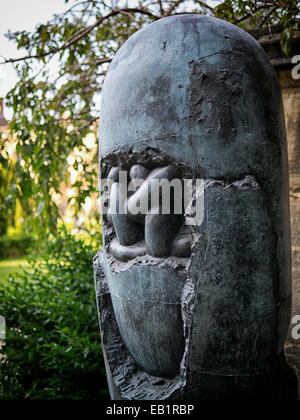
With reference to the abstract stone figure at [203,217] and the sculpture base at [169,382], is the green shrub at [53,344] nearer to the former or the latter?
the sculpture base at [169,382]

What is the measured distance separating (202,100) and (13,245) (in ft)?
44.1

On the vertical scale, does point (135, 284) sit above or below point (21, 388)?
above

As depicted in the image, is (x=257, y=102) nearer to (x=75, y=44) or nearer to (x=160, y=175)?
(x=160, y=175)

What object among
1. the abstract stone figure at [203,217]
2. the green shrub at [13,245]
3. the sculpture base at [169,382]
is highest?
the abstract stone figure at [203,217]

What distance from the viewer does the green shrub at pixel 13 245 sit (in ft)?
45.0

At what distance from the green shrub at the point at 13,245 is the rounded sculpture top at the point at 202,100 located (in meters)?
12.7

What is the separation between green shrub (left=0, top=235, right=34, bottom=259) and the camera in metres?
13.7

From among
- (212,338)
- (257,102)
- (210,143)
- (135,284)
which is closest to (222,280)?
(212,338)

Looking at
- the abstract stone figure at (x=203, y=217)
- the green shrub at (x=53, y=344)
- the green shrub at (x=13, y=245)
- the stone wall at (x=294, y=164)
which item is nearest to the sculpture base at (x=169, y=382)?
the abstract stone figure at (x=203, y=217)

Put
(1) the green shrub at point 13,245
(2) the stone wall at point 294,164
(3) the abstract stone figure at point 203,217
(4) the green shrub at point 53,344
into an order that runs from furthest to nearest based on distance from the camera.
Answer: (1) the green shrub at point 13,245, (4) the green shrub at point 53,344, (2) the stone wall at point 294,164, (3) the abstract stone figure at point 203,217

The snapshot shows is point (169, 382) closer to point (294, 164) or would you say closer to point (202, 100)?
point (202, 100)

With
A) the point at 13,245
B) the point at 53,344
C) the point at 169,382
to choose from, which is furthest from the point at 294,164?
the point at 13,245
